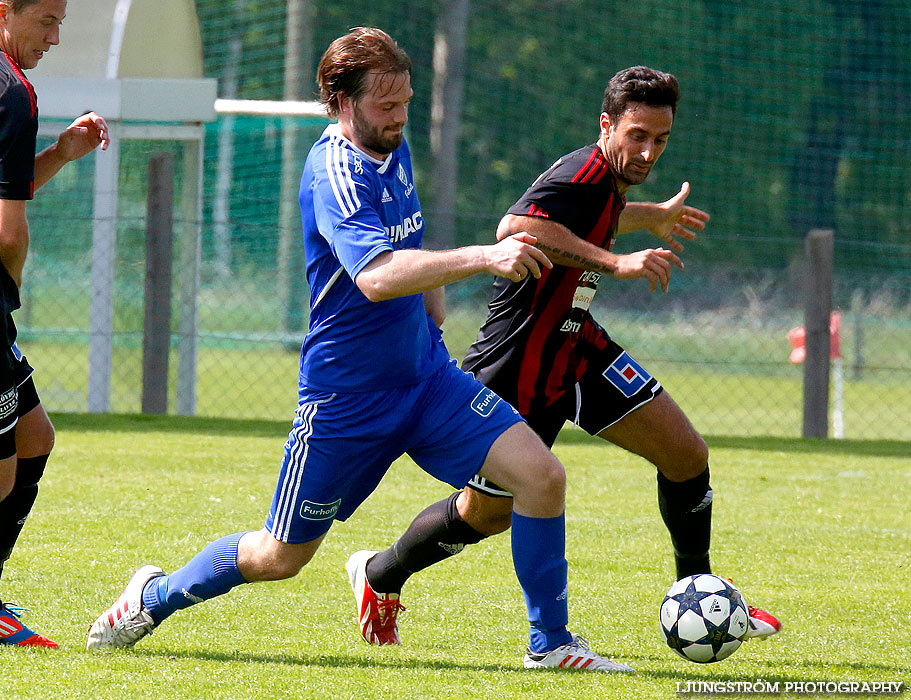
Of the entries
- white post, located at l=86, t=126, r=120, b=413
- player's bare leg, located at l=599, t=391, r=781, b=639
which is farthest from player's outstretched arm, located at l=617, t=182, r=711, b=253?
white post, located at l=86, t=126, r=120, b=413

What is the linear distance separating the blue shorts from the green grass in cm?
50

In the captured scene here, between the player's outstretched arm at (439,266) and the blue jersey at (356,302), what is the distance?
25 centimetres

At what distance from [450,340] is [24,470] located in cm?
1535

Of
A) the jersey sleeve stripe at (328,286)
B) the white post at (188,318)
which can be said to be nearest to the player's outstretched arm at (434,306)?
the jersey sleeve stripe at (328,286)

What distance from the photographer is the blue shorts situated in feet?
13.3

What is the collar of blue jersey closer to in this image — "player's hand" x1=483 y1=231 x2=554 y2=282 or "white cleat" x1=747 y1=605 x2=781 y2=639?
"player's hand" x1=483 y1=231 x2=554 y2=282

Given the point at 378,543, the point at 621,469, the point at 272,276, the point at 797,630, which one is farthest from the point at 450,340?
the point at 797,630

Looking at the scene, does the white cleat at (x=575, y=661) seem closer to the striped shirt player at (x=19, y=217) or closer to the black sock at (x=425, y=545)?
the black sock at (x=425, y=545)

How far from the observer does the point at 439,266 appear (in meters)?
3.53

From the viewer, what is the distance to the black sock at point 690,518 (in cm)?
488

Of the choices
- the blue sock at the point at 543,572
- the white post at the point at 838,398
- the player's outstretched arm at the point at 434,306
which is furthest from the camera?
the white post at the point at 838,398

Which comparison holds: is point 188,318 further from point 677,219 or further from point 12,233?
point 12,233

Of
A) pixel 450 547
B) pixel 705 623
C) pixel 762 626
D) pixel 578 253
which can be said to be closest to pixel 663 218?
pixel 578 253

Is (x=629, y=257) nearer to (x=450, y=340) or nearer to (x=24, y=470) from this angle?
(x=24, y=470)
